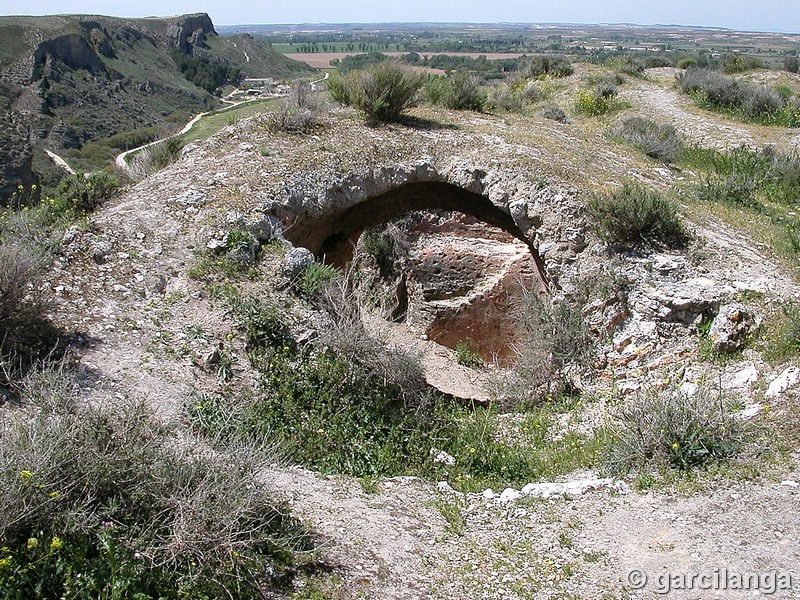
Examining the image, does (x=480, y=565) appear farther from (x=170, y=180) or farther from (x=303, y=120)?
(x=303, y=120)

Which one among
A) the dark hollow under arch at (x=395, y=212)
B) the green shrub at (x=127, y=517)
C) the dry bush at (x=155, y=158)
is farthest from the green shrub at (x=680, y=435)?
the dry bush at (x=155, y=158)

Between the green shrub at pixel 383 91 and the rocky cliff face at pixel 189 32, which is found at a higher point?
the rocky cliff face at pixel 189 32

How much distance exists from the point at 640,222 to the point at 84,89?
111 ft

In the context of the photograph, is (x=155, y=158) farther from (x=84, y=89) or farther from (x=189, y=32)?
(x=189, y=32)

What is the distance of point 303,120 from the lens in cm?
1103

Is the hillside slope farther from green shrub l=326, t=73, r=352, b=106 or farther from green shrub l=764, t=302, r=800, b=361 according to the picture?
green shrub l=764, t=302, r=800, b=361

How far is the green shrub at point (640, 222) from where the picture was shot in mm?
8734

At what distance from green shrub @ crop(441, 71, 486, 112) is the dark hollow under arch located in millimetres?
3299

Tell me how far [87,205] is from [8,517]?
22.8 ft

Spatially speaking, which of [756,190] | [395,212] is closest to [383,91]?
[395,212]

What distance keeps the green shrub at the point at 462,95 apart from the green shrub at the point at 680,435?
9.58 m

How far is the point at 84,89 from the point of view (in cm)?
3312

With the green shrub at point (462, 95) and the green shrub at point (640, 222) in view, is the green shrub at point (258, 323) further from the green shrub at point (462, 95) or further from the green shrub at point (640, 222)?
the green shrub at point (462, 95)

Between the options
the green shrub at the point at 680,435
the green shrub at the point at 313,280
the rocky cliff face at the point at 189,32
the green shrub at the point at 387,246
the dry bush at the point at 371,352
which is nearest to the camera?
the green shrub at the point at 680,435
